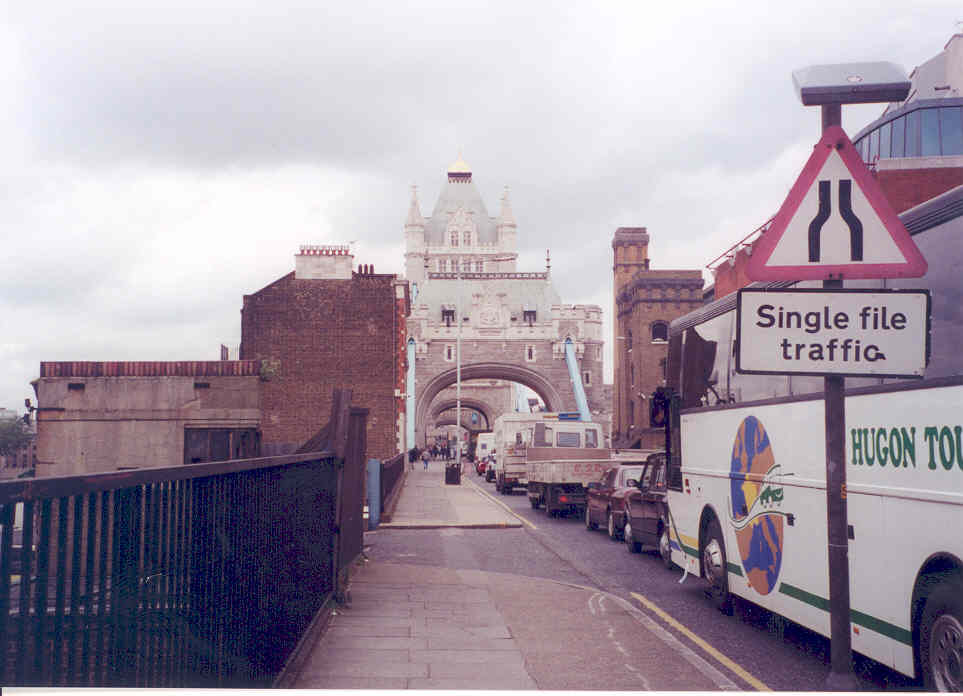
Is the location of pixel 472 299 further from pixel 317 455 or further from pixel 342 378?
pixel 317 455

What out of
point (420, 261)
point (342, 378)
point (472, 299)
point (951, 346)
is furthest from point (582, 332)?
point (951, 346)

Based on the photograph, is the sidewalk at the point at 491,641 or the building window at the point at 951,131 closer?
the sidewalk at the point at 491,641

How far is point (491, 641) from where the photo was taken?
8.03 m

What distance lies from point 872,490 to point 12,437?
21.9m

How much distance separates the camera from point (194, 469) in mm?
4355

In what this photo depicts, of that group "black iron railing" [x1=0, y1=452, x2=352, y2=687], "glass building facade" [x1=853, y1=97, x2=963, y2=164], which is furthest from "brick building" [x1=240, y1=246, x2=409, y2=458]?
"black iron railing" [x1=0, y1=452, x2=352, y2=687]

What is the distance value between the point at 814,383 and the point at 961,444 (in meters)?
2.45

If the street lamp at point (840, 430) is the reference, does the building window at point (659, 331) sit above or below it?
above

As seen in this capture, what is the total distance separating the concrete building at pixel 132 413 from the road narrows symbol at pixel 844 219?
64.4 ft

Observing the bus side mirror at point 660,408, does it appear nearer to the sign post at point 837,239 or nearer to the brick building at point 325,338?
the sign post at point 837,239

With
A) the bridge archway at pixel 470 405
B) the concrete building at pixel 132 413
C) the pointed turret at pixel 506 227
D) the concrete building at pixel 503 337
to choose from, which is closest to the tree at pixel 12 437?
the concrete building at pixel 132 413

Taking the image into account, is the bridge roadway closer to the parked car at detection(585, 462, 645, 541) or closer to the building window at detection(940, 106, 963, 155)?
the parked car at detection(585, 462, 645, 541)

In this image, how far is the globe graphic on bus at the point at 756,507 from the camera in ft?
27.2

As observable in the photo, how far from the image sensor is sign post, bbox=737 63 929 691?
451 cm
